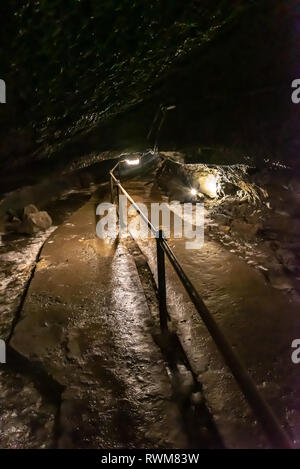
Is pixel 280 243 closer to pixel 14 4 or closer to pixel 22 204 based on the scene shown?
pixel 14 4

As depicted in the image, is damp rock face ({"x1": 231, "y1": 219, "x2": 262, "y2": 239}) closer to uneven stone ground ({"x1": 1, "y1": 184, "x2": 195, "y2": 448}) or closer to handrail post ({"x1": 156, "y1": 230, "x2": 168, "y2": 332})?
uneven stone ground ({"x1": 1, "y1": 184, "x2": 195, "y2": 448})

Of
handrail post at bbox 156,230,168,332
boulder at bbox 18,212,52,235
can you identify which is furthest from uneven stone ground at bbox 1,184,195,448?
boulder at bbox 18,212,52,235

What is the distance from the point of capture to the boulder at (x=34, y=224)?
6258mm

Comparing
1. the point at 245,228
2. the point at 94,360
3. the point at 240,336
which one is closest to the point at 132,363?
the point at 94,360

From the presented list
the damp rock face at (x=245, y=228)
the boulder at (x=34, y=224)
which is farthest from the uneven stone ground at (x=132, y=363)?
the boulder at (x=34, y=224)

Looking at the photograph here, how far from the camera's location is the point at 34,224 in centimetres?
634

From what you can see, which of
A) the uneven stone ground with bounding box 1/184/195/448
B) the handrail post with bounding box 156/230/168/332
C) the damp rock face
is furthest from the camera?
the damp rock face

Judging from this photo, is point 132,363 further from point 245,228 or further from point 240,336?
point 245,228

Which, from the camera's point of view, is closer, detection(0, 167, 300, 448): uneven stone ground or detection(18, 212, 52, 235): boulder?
detection(0, 167, 300, 448): uneven stone ground

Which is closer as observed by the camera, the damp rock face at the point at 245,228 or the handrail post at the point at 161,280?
the handrail post at the point at 161,280

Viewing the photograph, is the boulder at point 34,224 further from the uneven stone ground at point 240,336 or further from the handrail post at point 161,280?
the handrail post at point 161,280

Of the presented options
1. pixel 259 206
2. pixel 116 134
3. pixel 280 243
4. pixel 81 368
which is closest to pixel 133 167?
pixel 116 134

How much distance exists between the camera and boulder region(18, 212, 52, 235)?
6258 millimetres

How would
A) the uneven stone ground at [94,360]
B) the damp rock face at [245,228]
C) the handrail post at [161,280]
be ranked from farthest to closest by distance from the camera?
the damp rock face at [245,228], the handrail post at [161,280], the uneven stone ground at [94,360]
